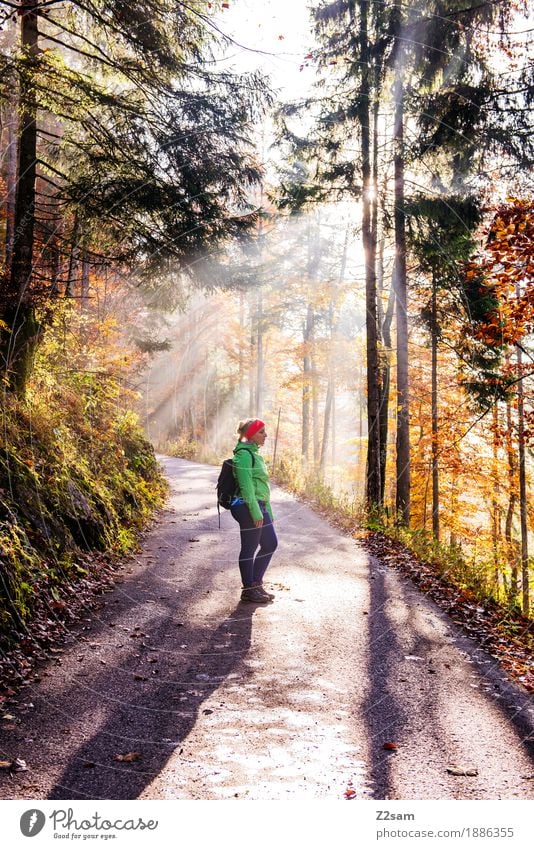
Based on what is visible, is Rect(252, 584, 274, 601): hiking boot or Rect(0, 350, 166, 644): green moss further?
Rect(252, 584, 274, 601): hiking boot

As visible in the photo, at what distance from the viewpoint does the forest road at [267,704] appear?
2920 mm

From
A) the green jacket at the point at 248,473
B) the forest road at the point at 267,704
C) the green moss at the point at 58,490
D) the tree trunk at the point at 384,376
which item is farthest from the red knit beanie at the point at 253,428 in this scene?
the tree trunk at the point at 384,376

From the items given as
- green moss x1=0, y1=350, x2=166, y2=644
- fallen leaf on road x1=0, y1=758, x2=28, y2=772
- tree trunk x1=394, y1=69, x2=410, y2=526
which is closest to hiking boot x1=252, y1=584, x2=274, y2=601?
green moss x1=0, y1=350, x2=166, y2=644

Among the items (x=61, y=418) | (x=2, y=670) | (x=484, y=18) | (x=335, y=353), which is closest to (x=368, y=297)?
(x=484, y=18)

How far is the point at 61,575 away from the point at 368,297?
9333 millimetres

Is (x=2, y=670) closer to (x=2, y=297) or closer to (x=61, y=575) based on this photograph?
(x=61, y=575)

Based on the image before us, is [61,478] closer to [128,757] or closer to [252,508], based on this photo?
[252,508]

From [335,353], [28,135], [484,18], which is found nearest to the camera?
[484,18]

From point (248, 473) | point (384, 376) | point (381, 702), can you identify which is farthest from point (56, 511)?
point (384, 376)

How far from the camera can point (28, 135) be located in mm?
6609

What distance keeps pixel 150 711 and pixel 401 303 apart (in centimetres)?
1065

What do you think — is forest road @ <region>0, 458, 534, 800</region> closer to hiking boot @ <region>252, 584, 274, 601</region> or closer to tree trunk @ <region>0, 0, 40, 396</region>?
hiking boot @ <region>252, 584, 274, 601</region>

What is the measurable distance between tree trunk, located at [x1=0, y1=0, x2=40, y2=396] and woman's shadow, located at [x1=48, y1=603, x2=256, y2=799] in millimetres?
3830

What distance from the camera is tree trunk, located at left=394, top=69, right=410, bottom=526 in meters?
10.6
